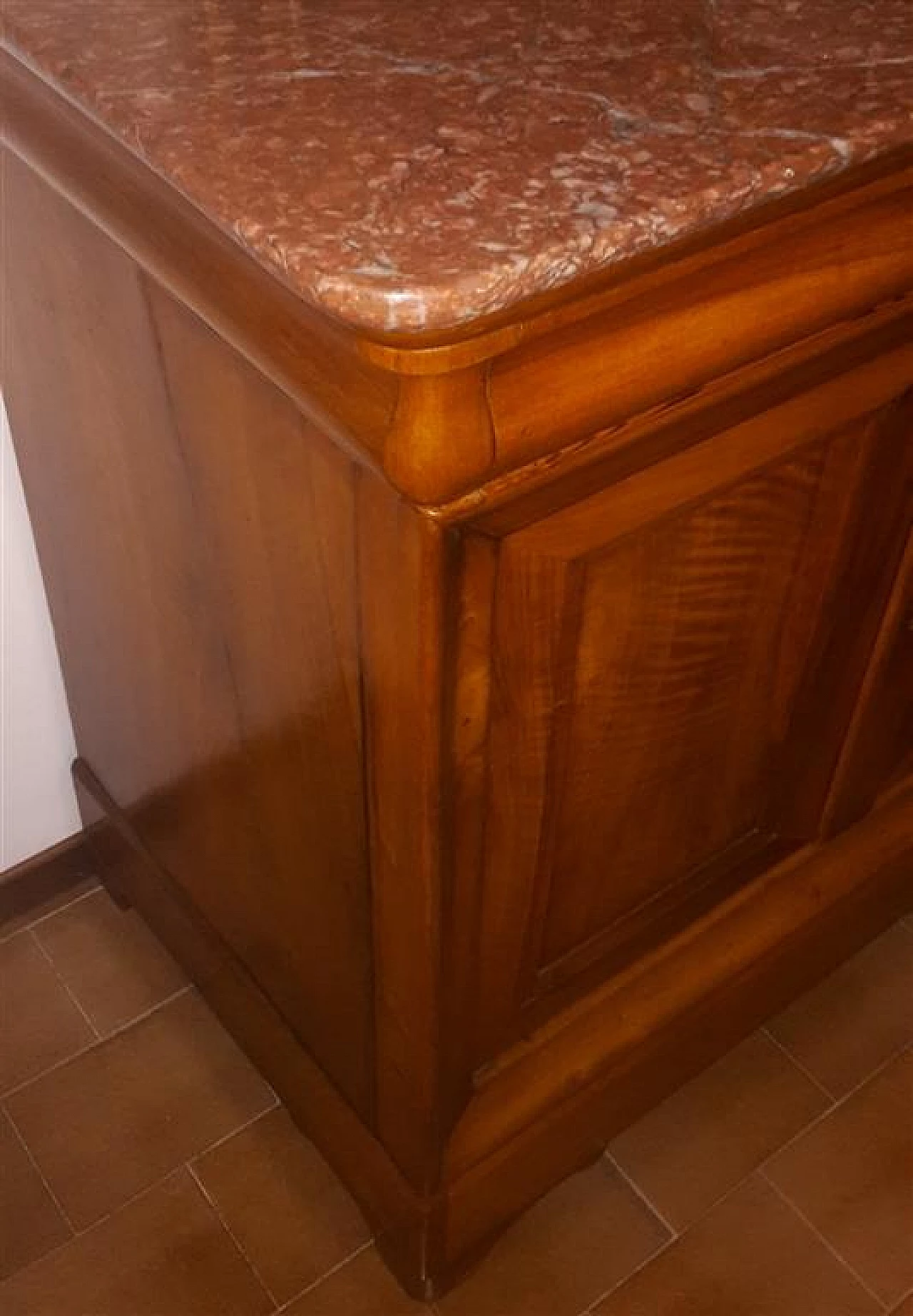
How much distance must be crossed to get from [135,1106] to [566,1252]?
428 millimetres

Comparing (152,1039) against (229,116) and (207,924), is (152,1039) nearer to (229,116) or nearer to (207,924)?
(207,924)

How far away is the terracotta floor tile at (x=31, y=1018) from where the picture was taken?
4.43 feet

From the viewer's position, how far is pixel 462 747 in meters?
0.77

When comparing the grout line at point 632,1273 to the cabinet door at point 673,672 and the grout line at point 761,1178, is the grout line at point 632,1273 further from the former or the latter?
the cabinet door at point 673,672

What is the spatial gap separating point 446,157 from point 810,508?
0.37 metres

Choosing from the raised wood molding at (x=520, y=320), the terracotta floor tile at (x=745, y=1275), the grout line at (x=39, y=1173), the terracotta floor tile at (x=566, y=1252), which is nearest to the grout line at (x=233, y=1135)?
the grout line at (x=39, y=1173)

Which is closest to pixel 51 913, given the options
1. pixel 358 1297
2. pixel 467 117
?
pixel 358 1297

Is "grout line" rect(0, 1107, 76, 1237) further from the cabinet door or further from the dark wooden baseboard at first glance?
Answer: the cabinet door

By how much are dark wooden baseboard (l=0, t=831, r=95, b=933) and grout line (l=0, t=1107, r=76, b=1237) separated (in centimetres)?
22

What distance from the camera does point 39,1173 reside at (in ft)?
4.17

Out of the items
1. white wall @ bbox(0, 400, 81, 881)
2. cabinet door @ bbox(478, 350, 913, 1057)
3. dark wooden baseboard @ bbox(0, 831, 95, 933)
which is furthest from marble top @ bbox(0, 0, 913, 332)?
dark wooden baseboard @ bbox(0, 831, 95, 933)

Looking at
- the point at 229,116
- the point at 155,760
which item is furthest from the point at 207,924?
the point at 229,116

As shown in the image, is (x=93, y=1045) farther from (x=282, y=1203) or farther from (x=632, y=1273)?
(x=632, y=1273)

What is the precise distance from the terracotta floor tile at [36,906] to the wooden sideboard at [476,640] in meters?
0.19
